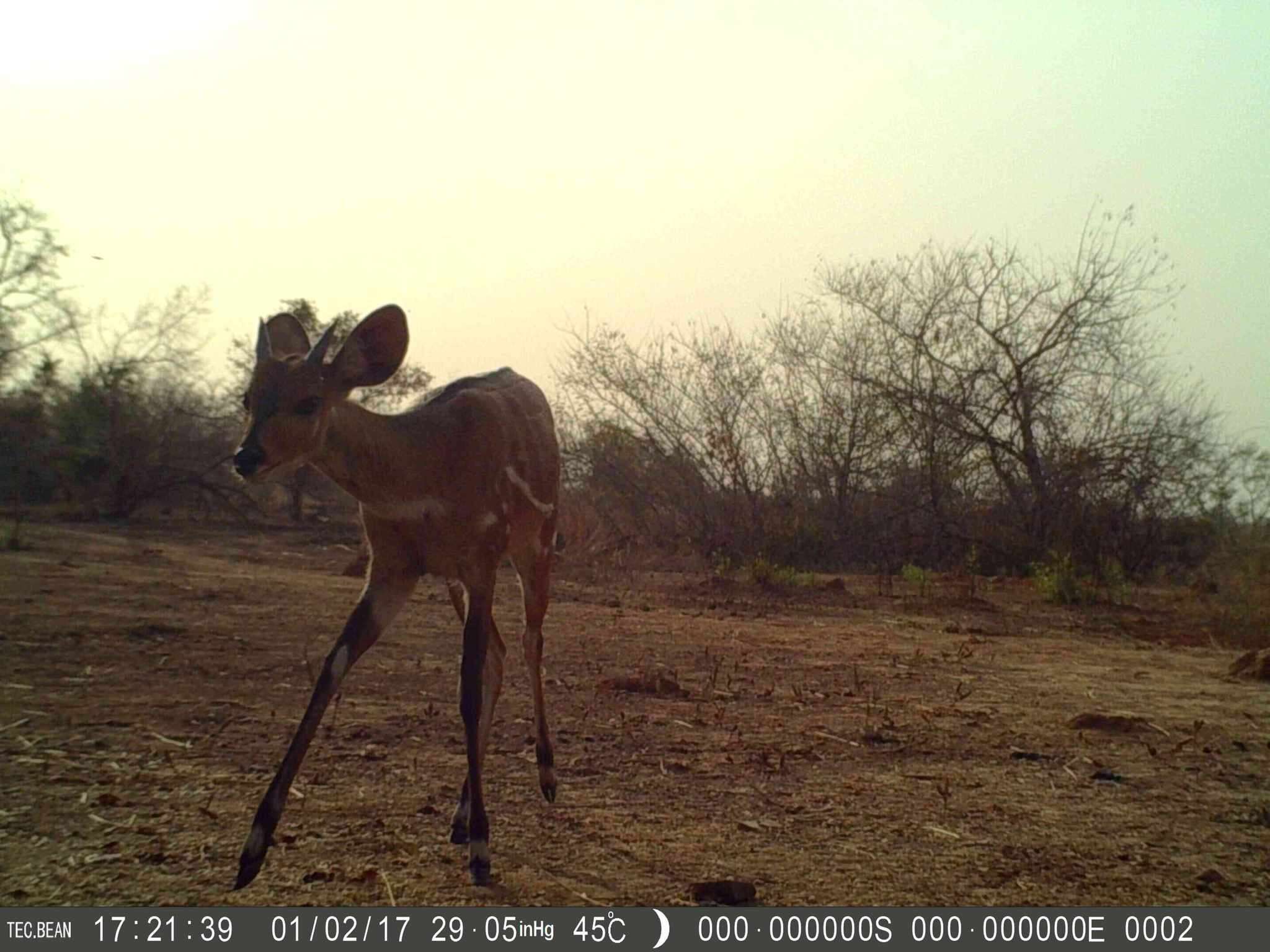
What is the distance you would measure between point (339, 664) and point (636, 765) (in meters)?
2.03

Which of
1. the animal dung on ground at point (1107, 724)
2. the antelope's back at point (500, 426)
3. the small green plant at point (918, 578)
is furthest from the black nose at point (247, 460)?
the small green plant at point (918, 578)

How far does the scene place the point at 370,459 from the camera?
4.78 m

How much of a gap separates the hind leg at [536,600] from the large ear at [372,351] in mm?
1285

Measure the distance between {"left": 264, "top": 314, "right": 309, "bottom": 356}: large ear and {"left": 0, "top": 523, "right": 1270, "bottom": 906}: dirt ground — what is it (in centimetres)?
209

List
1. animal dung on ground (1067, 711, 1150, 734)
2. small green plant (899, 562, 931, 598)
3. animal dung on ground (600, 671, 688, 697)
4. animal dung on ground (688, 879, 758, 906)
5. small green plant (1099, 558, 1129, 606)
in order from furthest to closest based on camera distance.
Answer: small green plant (899, 562, 931, 598), small green plant (1099, 558, 1129, 606), animal dung on ground (600, 671, 688, 697), animal dung on ground (1067, 711, 1150, 734), animal dung on ground (688, 879, 758, 906)

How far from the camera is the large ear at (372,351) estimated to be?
476 centimetres

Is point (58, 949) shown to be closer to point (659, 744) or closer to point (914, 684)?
point (659, 744)

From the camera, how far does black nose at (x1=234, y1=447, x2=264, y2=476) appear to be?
4.30m

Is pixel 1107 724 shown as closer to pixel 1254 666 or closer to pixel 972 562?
pixel 1254 666

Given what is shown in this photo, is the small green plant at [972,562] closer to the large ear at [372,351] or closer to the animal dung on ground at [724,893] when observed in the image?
the large ear at [372,351]

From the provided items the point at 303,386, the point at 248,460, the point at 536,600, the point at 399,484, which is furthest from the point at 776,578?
the point at 248,460

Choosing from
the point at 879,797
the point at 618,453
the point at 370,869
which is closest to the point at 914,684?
the point at 879,797

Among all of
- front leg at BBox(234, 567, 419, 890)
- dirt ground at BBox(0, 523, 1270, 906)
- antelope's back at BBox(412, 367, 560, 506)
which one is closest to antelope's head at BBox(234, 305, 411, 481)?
antelope's back at BBox(412, 367, 560, 506)

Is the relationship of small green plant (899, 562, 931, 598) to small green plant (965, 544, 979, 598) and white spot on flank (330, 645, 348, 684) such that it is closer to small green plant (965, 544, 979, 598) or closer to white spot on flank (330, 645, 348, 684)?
small green plant (965, 544, 979, 598)
